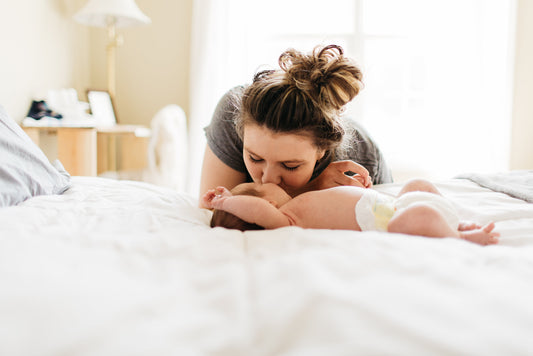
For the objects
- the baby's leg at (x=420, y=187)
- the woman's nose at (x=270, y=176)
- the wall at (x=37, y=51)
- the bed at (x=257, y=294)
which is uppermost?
the wall at (x=37, y=51)

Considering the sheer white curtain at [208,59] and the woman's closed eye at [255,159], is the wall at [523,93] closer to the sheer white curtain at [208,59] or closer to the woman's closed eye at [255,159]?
the sheer white curtain at [208,59]

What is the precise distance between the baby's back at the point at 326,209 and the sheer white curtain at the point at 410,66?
2.33 meters

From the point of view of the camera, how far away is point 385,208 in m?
0.94

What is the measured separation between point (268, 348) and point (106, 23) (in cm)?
292

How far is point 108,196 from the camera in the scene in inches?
43.8

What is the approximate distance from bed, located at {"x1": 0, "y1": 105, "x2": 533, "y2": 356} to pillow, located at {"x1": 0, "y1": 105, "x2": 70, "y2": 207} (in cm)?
25

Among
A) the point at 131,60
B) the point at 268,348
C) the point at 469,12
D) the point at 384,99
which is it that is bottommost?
the point at 268,348

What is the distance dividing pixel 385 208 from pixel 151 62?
2.83 m

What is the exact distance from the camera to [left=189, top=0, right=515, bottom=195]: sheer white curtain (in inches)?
130

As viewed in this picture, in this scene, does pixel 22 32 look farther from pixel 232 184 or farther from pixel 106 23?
pixel 232 184

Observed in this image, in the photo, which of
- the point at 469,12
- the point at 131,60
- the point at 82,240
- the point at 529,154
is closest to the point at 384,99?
the point at 469,12

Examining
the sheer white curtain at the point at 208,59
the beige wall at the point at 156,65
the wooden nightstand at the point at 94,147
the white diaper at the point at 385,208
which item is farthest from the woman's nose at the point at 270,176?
the beige wall at the point at 156,65

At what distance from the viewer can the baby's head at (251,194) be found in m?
0.95

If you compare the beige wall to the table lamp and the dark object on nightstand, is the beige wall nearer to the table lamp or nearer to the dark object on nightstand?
the table lamp
